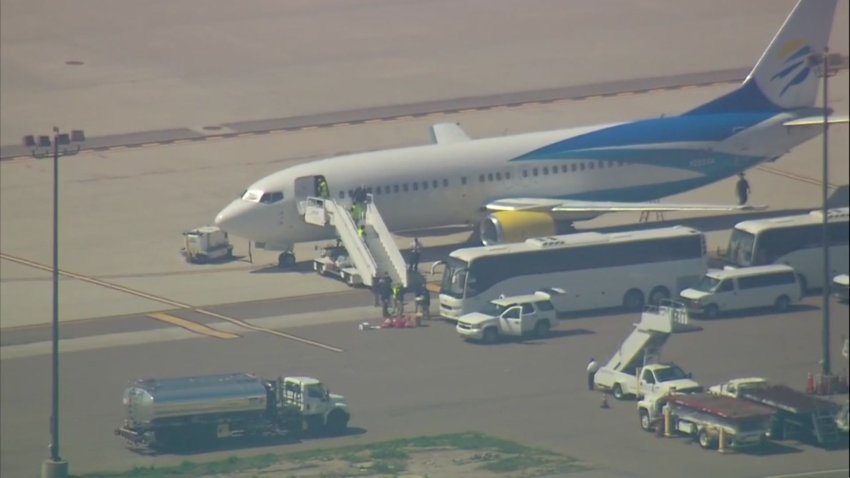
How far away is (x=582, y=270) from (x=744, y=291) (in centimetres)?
462

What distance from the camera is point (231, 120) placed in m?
84.6

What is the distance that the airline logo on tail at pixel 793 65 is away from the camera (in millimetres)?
65500

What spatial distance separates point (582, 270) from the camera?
5772cm

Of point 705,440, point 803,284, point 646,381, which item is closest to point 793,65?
point 803,284

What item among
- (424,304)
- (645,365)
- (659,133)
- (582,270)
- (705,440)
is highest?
(659,133)

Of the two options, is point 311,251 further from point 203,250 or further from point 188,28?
point 188,28

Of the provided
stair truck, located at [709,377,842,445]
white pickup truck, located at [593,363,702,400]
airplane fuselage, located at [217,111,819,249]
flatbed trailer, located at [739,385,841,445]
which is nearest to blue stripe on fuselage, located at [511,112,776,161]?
airplane fuselage, located at [217,111,819,249]

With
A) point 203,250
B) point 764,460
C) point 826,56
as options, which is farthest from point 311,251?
point 764,460

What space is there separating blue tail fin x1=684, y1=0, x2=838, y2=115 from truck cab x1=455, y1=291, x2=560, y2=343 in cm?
1400

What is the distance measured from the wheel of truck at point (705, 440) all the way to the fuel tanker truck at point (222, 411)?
828 cm

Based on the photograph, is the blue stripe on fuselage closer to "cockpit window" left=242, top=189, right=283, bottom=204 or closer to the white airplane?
the white airplane

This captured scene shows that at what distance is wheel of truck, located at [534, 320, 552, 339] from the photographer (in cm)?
5538

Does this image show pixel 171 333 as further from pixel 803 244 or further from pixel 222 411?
pixel 803 244

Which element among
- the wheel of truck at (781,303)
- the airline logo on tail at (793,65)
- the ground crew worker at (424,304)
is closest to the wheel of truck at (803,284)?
the wheel of truck at (781,303)
